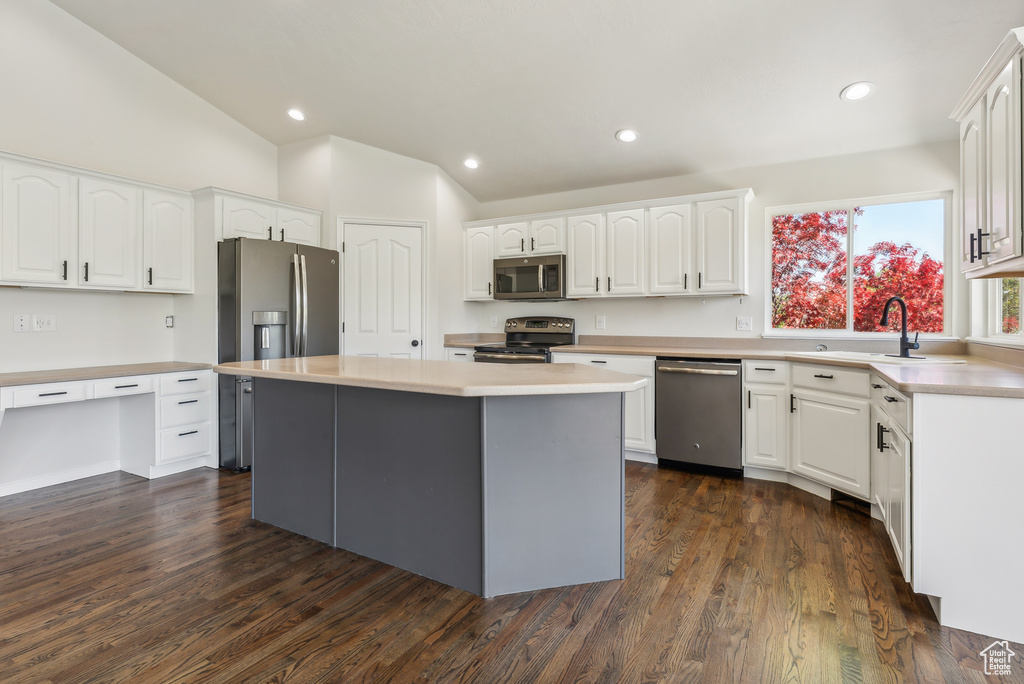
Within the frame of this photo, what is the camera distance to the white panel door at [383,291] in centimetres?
463

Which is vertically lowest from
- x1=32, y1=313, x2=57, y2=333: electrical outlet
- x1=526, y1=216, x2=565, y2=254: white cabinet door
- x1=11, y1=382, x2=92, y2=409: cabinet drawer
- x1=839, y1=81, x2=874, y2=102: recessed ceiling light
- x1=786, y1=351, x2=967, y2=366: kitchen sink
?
x1=11, y1=382, x2=92, y2=409: cabinet drawer

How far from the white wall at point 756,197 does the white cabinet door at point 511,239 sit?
443mm

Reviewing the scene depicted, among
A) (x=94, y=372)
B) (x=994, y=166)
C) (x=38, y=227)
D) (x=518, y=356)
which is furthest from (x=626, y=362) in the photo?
(x=38, y=227)

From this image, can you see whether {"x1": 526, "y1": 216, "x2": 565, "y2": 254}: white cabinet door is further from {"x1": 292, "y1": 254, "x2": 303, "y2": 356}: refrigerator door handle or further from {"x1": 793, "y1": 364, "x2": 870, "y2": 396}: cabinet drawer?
{"x1": 793, "y1": 364, "x2": 870, "y2": 396}: cabinet drawer

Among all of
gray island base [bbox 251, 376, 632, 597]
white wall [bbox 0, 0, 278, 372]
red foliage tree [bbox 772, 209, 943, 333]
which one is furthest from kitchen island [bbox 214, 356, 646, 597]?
red foliage tree [bbox 772, 209, 943, 333]

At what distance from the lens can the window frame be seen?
3.48 meters

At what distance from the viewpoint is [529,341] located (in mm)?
5109

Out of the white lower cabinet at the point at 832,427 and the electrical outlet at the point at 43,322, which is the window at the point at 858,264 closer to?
the white lower cabinet at the point at 832,427

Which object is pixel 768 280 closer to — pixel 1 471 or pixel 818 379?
pixel 818 379

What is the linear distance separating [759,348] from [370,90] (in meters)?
3.65

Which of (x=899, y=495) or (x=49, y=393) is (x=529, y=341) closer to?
(x=899, y=495)

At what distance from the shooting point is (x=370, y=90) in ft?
12.7

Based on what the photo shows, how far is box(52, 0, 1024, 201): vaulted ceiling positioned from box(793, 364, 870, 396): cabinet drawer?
1.71 meters

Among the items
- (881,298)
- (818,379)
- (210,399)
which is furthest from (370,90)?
(881,298)
